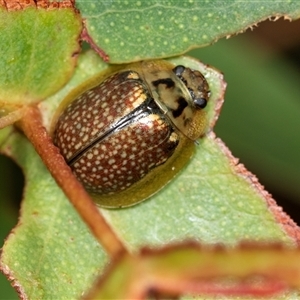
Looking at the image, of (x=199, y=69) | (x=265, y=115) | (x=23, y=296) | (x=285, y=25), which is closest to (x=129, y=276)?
(x=23, y=296)

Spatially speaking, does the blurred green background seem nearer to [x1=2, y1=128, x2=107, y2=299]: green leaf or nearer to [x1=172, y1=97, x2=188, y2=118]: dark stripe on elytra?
[x1=172, y1=97, x2=188, y2=118]: dark stripe on elytra

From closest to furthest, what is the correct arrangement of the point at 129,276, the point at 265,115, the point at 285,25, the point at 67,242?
the point at 129,276, the point at 67,242, the point at 265,115, the point at 285,25

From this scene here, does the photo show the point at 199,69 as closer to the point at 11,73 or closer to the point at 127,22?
the point at 127,22

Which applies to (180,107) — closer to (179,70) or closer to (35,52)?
(179,70)

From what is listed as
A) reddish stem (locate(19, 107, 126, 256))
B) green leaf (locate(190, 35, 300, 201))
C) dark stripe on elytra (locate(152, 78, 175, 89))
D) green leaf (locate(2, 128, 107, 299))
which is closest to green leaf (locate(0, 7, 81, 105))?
reddish stem (locate(19, 107, 126, 256))

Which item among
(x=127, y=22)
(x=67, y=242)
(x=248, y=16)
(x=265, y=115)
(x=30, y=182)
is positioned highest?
(x=127, y=22)

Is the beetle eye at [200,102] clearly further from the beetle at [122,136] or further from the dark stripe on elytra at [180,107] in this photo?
the dark stripe on elytra at [180,107]

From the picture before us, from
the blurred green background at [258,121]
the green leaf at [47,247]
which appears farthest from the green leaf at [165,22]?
the blurred green background at [258,121]

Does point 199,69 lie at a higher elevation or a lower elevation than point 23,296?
higher
